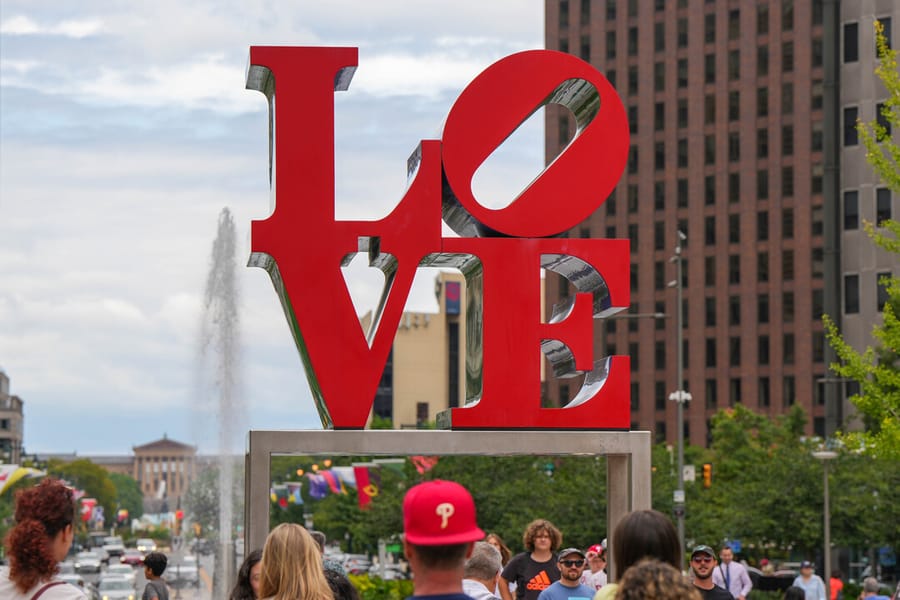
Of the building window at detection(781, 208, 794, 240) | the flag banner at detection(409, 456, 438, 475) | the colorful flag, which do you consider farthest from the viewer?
the building window at detection(781, 208, 794, 240)

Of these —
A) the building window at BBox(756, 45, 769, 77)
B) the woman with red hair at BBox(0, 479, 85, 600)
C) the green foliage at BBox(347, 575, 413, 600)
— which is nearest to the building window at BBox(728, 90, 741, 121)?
the building window at BBox(756, 45, 769, 77)

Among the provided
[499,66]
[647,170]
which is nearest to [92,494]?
[647,170]

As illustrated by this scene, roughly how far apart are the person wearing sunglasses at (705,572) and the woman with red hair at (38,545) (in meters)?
4.27

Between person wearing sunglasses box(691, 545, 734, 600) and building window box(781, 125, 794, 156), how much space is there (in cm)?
9597

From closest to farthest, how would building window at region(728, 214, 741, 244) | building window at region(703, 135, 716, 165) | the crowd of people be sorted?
1. the crowd of people
2. building window at region(728, 214, 741, 244)
3. building window at region(703, 135, 716, 165)

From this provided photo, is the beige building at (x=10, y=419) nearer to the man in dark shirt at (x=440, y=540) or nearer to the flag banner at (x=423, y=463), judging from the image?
the flag banner at (x=423, y=463)

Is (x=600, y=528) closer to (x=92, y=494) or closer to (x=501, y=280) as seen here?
(x=501, y=280)

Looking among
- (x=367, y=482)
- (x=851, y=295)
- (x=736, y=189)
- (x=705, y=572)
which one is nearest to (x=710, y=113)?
(x=736, y=189)

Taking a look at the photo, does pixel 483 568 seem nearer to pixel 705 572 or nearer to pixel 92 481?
pixel 705 572

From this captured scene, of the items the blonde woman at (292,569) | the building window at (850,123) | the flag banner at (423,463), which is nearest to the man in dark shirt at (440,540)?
the blonde woman at (292,569)

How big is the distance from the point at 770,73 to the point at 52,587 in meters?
102

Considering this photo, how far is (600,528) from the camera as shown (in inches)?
1839

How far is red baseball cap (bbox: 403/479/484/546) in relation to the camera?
16.1 feet

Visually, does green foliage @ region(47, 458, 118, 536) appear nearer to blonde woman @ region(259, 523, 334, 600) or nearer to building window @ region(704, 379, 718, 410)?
building window @ region(704, 379, 718, 410)
